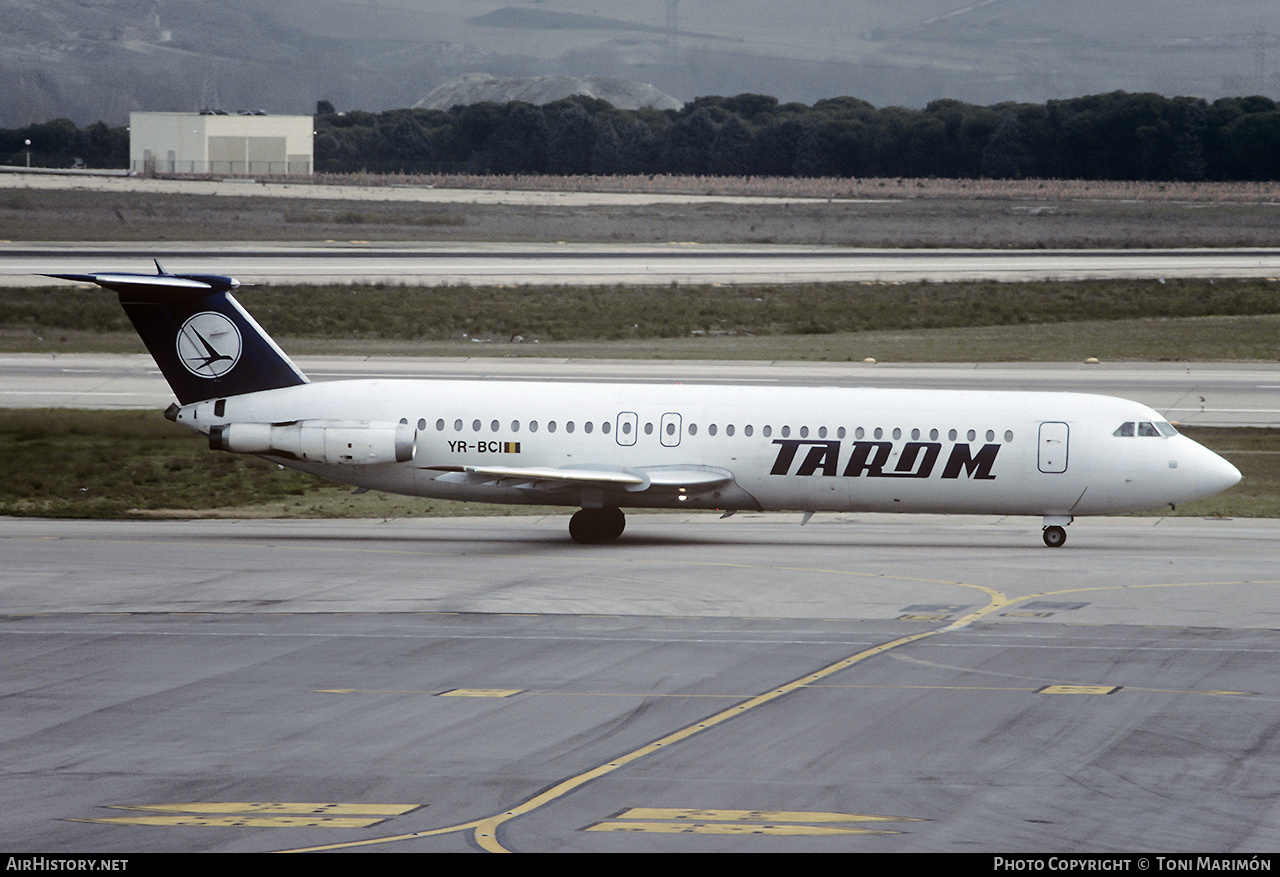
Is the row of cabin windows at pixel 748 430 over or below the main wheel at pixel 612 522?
over

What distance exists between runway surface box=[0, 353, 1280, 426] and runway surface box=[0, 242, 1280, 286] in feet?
67.6

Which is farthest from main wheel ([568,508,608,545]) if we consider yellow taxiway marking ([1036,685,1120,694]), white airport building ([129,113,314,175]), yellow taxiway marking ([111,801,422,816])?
white airport building ([129,113,314,175])

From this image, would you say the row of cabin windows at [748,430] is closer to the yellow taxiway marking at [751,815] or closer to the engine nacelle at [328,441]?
the engine nacelle at [328,441]

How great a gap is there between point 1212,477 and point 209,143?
145329mm

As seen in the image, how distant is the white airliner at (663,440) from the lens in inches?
1275

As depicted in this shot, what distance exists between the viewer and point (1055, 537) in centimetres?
3312

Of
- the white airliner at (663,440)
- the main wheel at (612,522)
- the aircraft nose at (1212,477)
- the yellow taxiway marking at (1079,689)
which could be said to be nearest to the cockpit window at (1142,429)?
the white airliner at (663,440)

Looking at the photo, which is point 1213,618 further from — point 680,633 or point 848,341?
point 848,341

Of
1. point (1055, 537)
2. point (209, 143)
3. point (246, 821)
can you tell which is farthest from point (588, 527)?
point (209, 143)

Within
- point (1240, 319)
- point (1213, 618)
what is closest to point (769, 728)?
point (1213, 618)

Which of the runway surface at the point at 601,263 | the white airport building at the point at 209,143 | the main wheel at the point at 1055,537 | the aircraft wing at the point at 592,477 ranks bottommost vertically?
the main wheel at the point at 1055,537

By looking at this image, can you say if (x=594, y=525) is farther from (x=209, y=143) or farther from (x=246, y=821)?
(x=209, y=143)

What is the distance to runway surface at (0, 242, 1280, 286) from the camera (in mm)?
81688

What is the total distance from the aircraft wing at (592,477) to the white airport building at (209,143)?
5445 inches
